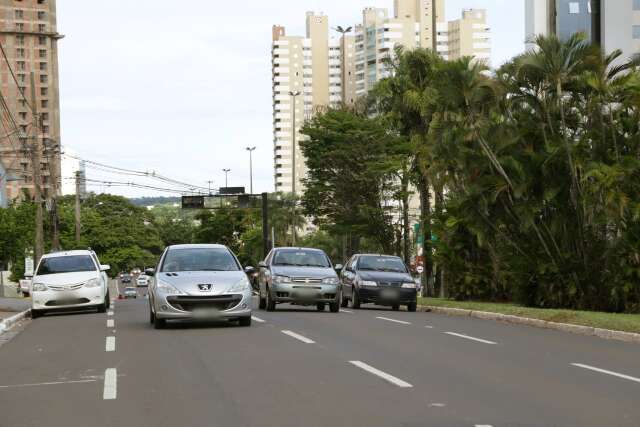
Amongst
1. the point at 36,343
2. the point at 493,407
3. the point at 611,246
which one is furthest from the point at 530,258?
the point at 493,407

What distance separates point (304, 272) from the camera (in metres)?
25.7

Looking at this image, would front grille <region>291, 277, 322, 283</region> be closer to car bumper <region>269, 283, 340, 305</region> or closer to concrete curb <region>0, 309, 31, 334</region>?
car bumper <region>269, 283, 340, 305</region>

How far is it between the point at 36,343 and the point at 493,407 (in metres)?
10.3

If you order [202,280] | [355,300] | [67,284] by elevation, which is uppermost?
[202,280]

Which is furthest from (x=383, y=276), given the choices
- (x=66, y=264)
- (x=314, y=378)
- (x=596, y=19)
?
(x=596, y=19)

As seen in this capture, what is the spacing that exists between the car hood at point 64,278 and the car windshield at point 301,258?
4.81 metres

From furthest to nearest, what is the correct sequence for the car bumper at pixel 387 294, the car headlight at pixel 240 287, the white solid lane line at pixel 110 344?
the car bumper at pixel 387 294 → the car headlight at pixel 240 287 → the white solid lane line at pixel 110 344

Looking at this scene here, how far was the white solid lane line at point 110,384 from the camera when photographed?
10531 mm

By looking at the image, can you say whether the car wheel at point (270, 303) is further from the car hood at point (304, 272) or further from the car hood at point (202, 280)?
the car hood at point (202, 280)

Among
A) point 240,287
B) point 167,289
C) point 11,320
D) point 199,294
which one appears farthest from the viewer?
point 11,320

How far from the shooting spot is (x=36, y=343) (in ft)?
57.8

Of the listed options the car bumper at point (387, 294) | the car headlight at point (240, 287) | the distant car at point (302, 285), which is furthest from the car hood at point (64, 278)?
the car headlight at point (240, 287)

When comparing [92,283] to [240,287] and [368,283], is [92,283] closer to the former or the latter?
[368,283]

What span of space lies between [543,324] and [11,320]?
12.1 metres
